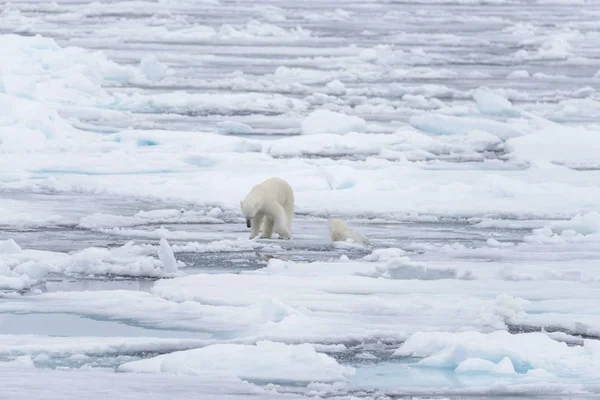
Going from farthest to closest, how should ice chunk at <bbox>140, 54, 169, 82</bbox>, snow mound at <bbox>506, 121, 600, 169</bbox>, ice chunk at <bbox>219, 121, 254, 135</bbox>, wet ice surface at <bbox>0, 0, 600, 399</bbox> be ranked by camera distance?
1. ice chunk at <bbox>140, 54, 169, 82</bbox>
2. ice chunk at <bbox>219, 121, 254, 135</bbox>
3. snow mound at <bbox>506, 121, 600, 169</bbox>
4. wet ice surface at <bbox>0, 0, 600, 399</bbox>

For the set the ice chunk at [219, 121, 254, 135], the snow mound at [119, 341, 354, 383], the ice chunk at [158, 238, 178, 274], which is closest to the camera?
the snow mound at [119, 341, 354, 383]

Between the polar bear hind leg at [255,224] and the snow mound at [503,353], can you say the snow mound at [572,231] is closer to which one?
the polar bear hind leg at [255,224]

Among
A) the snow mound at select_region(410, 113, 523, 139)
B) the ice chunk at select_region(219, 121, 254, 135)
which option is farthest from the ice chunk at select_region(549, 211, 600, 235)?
the ice chunk at select_region(219, 121, 254, 135)

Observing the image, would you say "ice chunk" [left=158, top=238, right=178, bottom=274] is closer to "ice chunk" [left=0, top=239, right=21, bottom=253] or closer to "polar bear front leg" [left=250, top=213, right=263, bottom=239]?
"ice chunk" [left=0, top=239, right=21, bottom=253]

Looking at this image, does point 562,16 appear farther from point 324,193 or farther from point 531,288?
point 531,288

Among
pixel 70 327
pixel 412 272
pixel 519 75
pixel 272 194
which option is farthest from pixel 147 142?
pixel 519 75

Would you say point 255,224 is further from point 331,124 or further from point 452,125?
point 452,125

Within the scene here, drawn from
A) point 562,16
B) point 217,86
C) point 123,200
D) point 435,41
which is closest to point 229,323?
point 123,200
